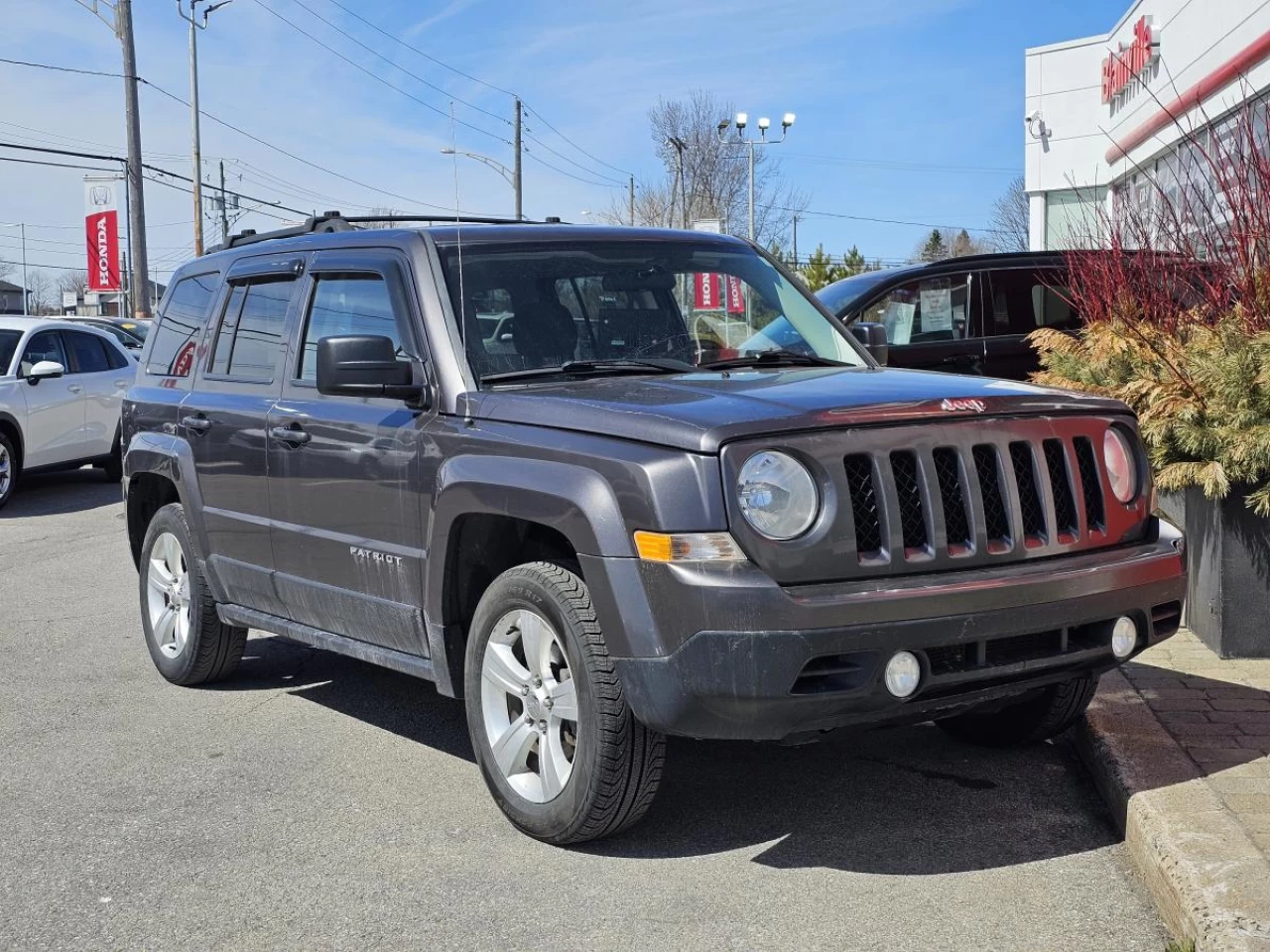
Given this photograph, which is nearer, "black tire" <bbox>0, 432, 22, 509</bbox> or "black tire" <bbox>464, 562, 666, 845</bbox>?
"black tire" <bbox>464, 562, 666, 845</bbox>

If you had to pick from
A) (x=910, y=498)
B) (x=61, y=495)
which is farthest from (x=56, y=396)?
(x=910, y=498)

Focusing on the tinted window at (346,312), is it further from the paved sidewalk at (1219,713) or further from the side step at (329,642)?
the paved sidewalk at (1219,713)

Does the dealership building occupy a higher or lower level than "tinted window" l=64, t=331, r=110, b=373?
higher

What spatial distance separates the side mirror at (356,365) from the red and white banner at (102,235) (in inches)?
1273

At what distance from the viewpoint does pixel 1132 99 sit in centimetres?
2686

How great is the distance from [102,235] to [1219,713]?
34.0m

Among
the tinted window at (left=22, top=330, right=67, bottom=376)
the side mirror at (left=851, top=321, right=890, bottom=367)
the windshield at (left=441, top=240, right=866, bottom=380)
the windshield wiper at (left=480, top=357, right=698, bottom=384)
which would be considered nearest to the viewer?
the windshield wiper at (left=480, top=357, right=698, bottom=384)

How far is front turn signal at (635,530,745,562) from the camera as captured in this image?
12.6 ft

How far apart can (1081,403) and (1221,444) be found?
6.30ft

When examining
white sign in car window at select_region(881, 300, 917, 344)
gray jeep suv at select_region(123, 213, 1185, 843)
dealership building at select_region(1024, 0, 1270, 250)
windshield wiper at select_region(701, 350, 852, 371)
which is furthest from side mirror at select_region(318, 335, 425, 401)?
white sign in car window at select_region(881, 300, 917, 344)

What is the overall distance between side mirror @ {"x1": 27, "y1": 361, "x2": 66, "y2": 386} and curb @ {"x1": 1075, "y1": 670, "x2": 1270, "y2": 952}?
12012 mm

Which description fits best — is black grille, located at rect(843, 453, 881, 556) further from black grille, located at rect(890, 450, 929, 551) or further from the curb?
the curb

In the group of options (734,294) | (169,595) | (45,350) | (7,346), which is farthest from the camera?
(45,350)

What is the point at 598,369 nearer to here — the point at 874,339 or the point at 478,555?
the point at 478,555
